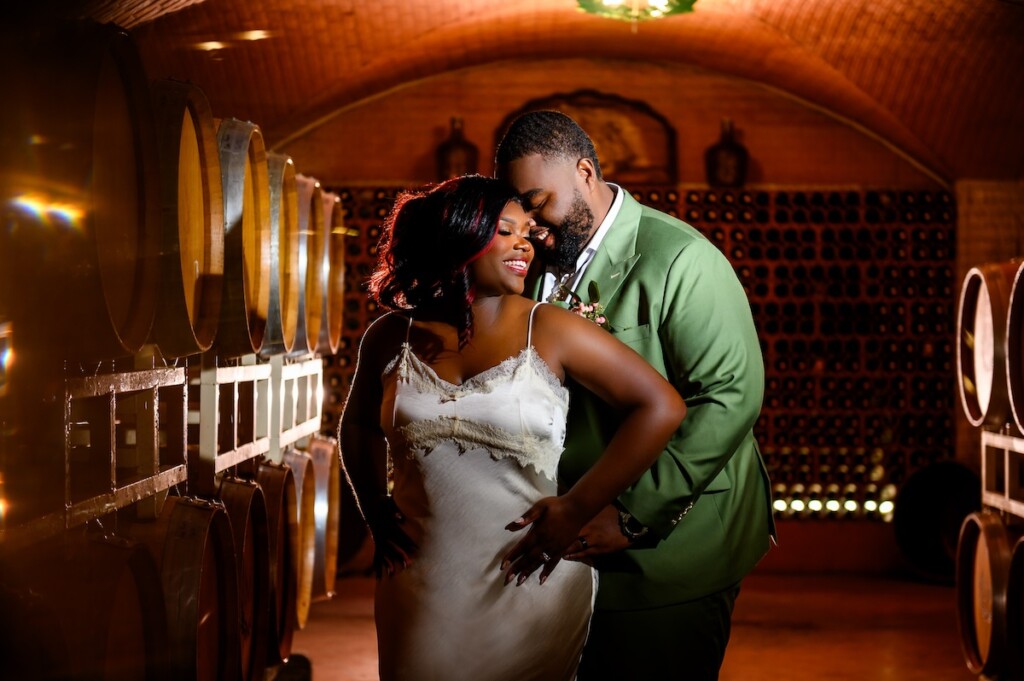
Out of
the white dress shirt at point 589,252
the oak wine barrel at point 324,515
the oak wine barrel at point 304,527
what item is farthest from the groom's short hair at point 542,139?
the oak wine barrel at point 324,515

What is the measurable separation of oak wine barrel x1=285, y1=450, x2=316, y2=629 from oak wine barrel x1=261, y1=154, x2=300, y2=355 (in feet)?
2.50

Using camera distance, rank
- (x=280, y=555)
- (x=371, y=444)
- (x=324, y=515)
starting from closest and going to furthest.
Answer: (x=371, y=444)
(x=280, y=555)
(x=324, y=515)

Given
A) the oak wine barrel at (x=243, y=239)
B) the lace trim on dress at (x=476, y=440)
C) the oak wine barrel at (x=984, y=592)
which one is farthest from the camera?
the oak wine barrel at (x=984, y=592)

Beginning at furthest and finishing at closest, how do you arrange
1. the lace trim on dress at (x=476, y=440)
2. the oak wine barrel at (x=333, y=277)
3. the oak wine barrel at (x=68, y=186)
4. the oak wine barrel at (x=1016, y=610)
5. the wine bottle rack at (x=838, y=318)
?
the wine bottle rack at (x=838, y=318)
the oak wine barrel at (x=333, y=277)
the oak wine barrel at (x=1016, y=610)
the oak wine barrel at (x=68, y=186)
the lace trim on dress at (x=476, y=440)

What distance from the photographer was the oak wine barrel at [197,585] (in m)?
3.07

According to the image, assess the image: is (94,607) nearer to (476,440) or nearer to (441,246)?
(476,440)

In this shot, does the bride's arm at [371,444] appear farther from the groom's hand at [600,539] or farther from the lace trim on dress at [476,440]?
the groom's hand at [600,539]

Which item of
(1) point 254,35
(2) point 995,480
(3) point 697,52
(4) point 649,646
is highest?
(3) point 697,52

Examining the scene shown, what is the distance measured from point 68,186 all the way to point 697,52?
6.52 metres

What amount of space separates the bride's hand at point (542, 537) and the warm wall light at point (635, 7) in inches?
175

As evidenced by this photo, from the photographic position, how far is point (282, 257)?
186 inches

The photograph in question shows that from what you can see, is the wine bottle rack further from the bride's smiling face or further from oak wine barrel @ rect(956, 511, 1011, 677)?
the bride's smiling face

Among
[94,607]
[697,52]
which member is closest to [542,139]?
[94,607]

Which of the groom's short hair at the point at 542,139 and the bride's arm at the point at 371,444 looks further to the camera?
the groom's short hair at the point at 542,139
